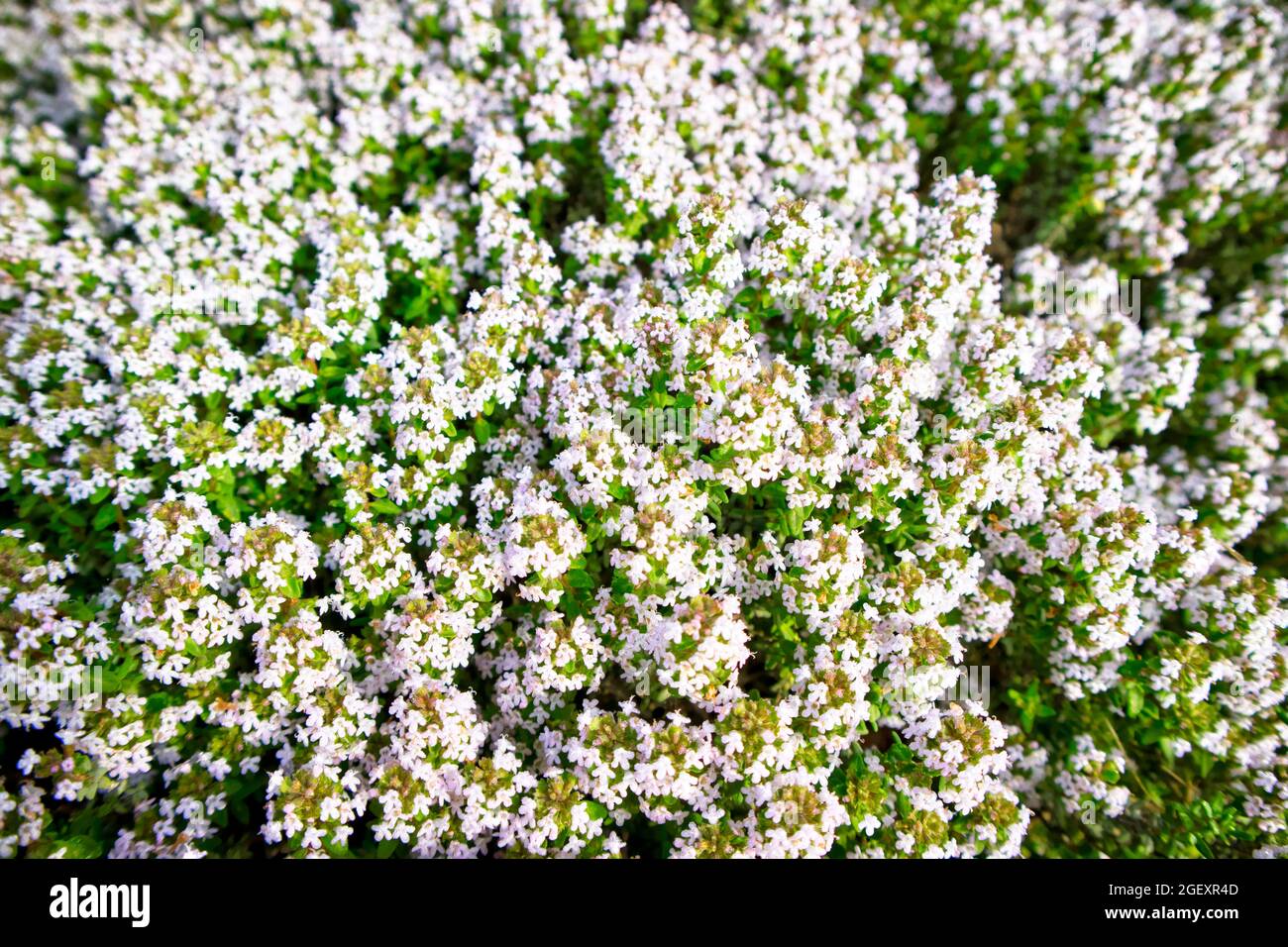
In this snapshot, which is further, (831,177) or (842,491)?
(831,177)

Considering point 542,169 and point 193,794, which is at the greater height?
point 542,169

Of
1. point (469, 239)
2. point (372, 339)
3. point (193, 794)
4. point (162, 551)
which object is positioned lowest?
point (193, 794)

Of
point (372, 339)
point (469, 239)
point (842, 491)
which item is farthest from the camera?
point (469, 239)
